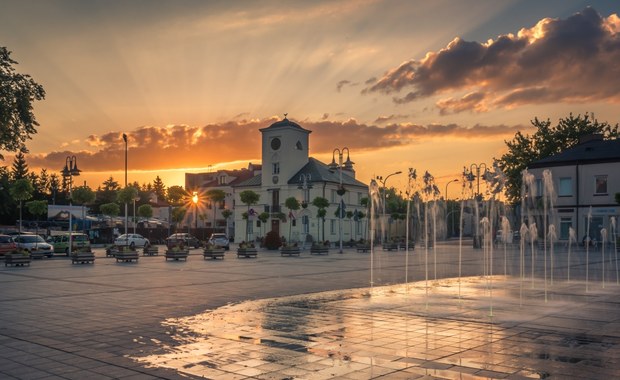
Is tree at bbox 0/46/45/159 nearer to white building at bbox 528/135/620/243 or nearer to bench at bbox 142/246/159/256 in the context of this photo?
bench at bbox 142/246/159/256

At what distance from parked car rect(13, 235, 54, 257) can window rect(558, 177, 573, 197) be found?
45.3 metres

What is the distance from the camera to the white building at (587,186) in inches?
2087

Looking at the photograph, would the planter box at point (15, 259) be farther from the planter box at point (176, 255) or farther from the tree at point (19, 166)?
the tree at point (19, 166)

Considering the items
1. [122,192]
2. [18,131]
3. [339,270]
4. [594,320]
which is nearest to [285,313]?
[594,320]

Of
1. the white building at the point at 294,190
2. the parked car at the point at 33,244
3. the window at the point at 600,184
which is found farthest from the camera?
the white building at the point at 294,190

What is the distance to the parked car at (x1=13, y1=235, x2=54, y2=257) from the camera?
37.2 m

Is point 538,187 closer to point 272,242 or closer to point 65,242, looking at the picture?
point 272,242

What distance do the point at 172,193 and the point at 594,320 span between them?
3688 inches

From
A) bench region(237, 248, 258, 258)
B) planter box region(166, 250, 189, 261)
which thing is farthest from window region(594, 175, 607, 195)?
planter box region(166, 250, 189, 261)

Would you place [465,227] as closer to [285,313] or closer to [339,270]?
[339,270]

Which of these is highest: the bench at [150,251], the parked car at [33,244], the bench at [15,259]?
the parked car at [33,244]

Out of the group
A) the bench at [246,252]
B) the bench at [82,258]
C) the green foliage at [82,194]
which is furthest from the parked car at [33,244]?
the bench at [246,252]

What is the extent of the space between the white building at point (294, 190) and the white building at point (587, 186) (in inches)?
1023

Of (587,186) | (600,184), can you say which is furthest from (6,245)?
(600,184)
